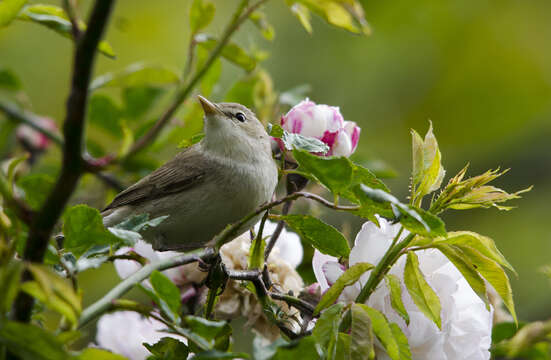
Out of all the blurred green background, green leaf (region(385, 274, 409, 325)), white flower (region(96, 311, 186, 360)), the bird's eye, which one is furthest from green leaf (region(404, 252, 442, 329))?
the blurred green background

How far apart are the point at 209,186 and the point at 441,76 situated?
2.90m

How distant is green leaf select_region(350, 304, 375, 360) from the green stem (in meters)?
0.07

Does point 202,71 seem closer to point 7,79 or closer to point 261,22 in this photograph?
point 261,22

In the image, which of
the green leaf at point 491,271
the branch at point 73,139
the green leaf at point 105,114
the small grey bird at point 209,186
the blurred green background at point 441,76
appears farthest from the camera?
the blurred green background at point 441,76

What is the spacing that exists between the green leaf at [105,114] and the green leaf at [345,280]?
1.08 m

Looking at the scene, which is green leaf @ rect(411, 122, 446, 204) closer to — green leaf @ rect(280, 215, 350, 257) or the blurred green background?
green leaf @ rect(280, 215, 350, 257)

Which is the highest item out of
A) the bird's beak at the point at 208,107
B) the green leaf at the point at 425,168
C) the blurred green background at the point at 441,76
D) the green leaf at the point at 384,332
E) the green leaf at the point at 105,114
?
the green leaf at the point at 425,168

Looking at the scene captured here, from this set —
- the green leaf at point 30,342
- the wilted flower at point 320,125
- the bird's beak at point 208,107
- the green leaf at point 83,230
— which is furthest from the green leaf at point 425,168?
the bird's beak at point 208,107

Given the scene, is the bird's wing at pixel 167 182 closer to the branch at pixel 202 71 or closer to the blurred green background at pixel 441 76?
the branch at pixel 202 71

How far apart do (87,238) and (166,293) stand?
12 centimetres

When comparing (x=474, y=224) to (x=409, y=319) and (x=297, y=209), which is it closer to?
(x=297, y=209)

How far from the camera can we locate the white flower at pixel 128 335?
4.27 ft

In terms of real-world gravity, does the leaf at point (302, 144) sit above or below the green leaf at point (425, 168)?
above

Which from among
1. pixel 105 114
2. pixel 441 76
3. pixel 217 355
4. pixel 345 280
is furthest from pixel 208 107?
pixel 441 76
